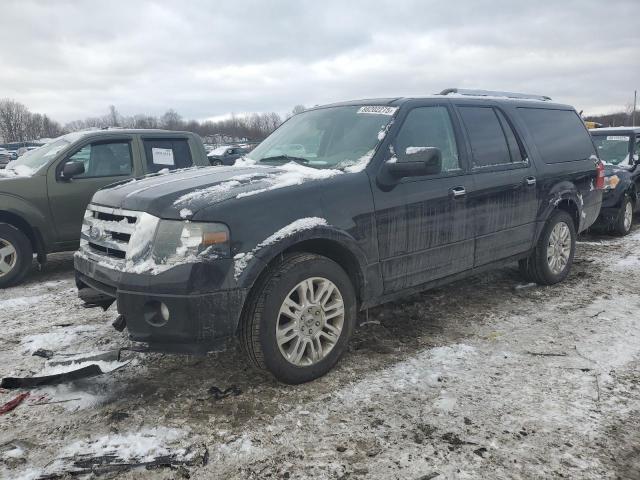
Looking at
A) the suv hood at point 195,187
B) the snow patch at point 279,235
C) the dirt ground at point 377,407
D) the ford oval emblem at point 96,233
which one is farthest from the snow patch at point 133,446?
the ford oval emblem at point 96,233

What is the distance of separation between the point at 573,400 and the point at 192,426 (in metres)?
2.24

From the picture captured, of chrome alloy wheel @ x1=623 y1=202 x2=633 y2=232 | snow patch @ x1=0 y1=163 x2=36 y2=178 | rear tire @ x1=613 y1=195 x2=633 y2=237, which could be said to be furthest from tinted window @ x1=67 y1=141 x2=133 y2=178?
chrome alloy wheel @ x1=623 y1=202 x2=633 y2=232

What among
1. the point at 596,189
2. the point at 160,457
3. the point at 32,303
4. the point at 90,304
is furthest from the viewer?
the point at 596,189

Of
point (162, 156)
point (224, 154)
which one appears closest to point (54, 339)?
point (162, 156)

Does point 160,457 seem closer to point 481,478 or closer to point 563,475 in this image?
point 481,478

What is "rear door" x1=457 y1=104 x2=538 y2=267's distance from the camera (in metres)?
4.17

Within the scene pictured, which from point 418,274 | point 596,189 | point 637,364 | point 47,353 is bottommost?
point 637,364

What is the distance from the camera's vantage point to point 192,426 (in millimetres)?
2705

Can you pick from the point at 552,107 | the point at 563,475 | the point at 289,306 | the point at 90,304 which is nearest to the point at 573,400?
the point at 563,475

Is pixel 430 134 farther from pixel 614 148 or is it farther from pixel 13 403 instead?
pixel 614 148

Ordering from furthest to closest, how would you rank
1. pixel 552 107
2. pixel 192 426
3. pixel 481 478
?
pixel 552 107
pixel 192 426
pixel 481 478

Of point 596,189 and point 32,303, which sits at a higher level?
point 596,189

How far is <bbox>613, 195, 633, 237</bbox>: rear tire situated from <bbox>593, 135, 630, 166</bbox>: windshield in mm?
963

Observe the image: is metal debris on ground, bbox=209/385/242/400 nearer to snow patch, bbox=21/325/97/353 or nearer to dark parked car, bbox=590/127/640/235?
snow patch, bbox=21/325/97/353
